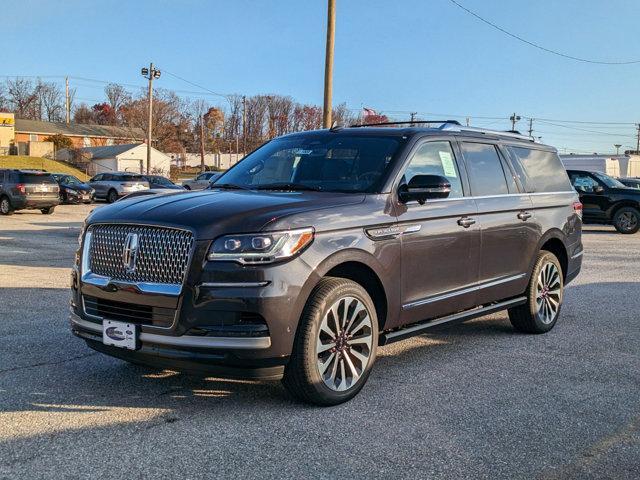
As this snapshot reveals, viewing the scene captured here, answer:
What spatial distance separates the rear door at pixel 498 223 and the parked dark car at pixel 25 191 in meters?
21.0

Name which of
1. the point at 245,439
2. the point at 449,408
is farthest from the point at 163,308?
the point at 449,408

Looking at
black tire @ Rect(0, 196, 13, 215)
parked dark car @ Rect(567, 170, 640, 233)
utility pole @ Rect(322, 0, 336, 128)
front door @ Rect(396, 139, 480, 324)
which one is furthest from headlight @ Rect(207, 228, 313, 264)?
black tire @ Rect(0, 196, 13, 215)

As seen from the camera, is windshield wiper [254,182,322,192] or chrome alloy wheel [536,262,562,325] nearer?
windshield wiper [254,182,322,192]

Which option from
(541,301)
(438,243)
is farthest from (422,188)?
(541,301)

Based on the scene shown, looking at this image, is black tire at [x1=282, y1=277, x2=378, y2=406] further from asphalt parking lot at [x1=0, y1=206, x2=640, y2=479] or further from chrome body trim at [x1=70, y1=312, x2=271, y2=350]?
chrome body trim at [x1=70, y1=312, x2=271, y2=350]

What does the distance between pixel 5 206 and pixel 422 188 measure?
22358 millimetres

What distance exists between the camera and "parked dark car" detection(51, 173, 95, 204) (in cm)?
3167

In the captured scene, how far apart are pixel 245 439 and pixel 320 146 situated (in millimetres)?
2639

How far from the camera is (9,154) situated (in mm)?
68312

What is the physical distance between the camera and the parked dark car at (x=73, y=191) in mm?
31672

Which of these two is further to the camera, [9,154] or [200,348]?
[9,154]

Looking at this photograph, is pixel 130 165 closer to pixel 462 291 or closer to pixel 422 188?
pixel 462 291

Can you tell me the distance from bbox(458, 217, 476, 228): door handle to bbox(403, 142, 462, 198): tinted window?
21cm

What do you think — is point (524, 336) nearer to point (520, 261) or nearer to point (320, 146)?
point (520, 261)
